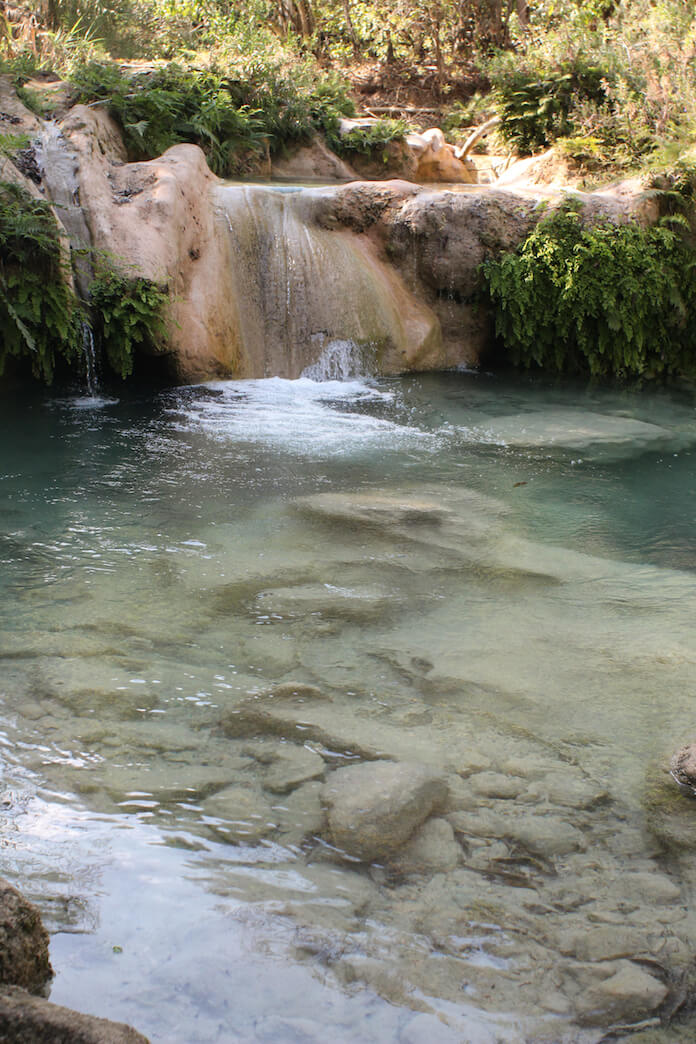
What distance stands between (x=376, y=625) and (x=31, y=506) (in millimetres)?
2736

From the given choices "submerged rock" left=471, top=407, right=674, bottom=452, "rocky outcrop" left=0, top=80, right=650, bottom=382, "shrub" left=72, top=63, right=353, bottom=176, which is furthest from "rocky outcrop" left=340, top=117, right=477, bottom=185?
"submerged rock" left=471, top=407, right=674, bottom=452

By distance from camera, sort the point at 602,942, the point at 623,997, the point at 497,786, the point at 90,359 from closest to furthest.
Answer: the point at 623,997 → the point at 602,942 → the point at 497,786 → the point at 90,359

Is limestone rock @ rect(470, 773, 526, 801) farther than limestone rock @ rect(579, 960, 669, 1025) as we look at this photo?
Yes

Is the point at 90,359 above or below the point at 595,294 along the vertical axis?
below

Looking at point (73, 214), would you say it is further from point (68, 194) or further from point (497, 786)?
point (497, 786)

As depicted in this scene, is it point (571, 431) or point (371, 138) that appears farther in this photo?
point (371, 138)

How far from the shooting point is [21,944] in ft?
6.11

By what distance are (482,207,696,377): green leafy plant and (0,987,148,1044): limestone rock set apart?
32.6ft

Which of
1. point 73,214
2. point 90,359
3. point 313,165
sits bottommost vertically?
point 90,359

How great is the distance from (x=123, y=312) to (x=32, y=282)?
0.85 m

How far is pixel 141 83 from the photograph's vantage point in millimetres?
11422

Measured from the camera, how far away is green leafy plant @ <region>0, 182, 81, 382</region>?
26.0ft

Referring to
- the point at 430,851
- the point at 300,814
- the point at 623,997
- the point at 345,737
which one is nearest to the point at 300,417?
the point at 345,737

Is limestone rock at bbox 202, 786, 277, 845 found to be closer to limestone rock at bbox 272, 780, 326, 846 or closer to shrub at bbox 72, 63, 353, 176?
limestone rock at bbox 272, 780, 326, 846
